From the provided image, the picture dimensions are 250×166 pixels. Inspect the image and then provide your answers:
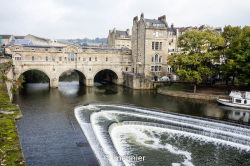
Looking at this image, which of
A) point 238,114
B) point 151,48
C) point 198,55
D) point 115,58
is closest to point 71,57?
point 115,58

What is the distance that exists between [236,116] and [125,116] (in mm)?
16089

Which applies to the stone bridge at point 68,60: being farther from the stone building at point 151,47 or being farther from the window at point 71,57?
the stone building at point 151,47

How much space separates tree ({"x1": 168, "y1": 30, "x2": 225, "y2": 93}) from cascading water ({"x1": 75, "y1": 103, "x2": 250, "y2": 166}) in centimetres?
1501

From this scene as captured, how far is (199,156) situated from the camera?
67.3 ft

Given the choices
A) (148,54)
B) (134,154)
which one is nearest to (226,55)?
(148,54)

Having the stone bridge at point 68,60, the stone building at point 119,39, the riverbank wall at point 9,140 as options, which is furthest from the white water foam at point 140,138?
the stone building at point 119,39

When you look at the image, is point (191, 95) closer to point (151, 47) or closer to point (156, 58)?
point (156, 58)

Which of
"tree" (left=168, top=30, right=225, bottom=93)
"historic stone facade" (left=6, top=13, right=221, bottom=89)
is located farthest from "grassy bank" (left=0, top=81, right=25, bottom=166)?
"historic stone facade" (left=6, top=13, right=221, bottom=89)

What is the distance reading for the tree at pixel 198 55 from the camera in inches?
1740

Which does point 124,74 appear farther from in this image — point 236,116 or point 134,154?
point 134,154

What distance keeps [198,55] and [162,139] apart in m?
27.1

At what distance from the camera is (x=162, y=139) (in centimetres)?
2361

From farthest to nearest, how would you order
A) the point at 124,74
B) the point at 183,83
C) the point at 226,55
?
1. the point at 124,74
2. the point at 183,83
3. the point at 226,55

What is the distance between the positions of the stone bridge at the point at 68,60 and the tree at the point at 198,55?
18.8 meters
